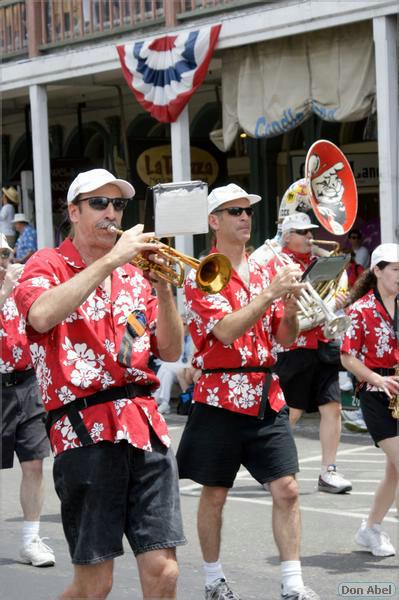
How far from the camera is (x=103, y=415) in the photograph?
187 inches

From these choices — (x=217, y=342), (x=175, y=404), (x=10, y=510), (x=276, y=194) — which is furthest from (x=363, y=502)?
(x=276, y=194)

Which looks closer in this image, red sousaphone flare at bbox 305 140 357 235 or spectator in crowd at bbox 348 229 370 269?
red sousaphone flare at bbox 305 140 357 235

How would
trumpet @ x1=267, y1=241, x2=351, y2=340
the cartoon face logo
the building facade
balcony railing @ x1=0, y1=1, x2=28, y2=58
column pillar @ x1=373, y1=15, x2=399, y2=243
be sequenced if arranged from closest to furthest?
trumpet @ x1=267, y1=241, x2=351, y2=340, the cartoon face logo, column pillar @ x1=373, y1=15, x2=399, y2=243, the building facade, balcony railing @ x1=0, y1=1, x2=28, y2=58

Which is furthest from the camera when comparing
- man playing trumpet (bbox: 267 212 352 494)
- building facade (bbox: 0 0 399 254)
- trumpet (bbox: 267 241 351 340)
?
building facade (bbox: 0 0 399 254)

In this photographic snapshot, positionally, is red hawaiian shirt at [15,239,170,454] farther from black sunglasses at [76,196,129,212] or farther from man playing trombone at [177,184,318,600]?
man playing trombone at [177,184,318,600]

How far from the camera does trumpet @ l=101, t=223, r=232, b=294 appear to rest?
190 inches

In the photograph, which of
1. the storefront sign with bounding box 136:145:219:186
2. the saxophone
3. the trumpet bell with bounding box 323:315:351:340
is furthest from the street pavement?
the storefront sign with bounding box 136:145:219:186

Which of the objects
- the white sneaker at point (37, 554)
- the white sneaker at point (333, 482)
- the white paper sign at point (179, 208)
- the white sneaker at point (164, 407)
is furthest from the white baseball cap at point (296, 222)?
the white sneaker at point (164, 407)

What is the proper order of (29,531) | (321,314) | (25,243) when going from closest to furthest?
(321,314), (29,531), (25,243)

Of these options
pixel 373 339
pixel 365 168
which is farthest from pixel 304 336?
pixel 365 168

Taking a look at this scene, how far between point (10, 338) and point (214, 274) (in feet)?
8.18

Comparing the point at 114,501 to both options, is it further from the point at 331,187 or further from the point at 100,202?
the point at 331,187

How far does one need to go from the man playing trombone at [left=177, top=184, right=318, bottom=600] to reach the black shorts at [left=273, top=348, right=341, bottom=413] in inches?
127

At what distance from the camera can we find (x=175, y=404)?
15.4 m
